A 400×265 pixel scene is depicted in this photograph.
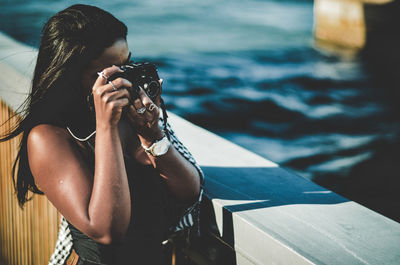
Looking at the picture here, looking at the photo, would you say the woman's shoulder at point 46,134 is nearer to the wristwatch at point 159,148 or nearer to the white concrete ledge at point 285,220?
the wristwatch at point 159,148

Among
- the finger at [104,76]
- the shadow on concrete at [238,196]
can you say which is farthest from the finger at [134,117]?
the shadow on concrete at [238,196]

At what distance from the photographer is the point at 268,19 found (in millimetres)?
14055

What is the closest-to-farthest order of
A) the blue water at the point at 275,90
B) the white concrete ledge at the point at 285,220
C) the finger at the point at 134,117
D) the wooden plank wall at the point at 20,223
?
the white concrete ledge at the point at 285,220 → the finger at the point at 134,117 → the wooden plank wall at the point at 20,223 → the blue water at the point at 275,90

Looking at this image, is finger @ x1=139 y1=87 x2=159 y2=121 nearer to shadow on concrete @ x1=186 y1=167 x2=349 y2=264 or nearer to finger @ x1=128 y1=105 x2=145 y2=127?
finger @ x1=128 y1=105 x2=145 y2=127

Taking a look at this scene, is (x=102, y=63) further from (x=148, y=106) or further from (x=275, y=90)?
(x=275, y=90)

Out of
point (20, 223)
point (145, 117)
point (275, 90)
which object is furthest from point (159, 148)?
point (275, 90)

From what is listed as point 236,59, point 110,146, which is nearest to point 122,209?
point 110,146

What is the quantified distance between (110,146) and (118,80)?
173 millimetres

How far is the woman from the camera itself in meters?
1.13

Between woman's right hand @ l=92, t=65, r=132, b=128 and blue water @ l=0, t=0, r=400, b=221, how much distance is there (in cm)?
390

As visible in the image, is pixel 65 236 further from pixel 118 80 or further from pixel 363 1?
pixel 363 1

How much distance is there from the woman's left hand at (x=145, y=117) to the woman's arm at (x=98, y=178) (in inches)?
2.6

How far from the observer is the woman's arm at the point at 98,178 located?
1.12 meters

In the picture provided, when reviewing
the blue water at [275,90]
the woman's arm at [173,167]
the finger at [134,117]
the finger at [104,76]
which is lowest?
the blue water at [275,90]
